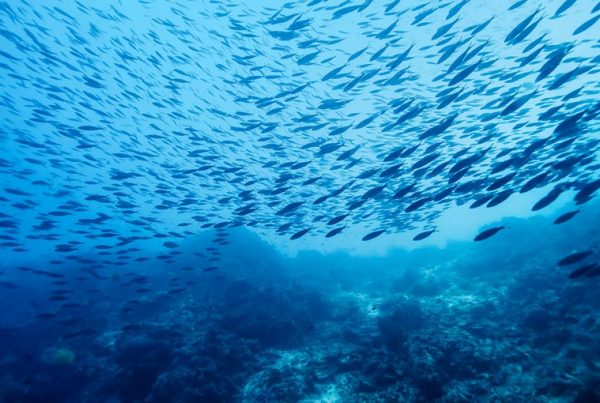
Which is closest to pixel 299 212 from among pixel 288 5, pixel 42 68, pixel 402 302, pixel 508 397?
pixel 402 302

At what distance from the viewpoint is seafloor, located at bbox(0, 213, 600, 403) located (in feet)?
24.0

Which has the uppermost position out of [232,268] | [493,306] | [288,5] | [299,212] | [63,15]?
[63,15]

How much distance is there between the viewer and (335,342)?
12820 millimetres

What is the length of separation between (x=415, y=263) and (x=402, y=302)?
796 inches

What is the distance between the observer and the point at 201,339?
11.2m

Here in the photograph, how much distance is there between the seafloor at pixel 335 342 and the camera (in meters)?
7.32

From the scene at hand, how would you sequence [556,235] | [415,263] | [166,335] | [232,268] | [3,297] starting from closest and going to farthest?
[166,335]
[556,235]
[232,268]
[3,297]
[415,263]

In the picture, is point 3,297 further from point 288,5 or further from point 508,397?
point 508,397

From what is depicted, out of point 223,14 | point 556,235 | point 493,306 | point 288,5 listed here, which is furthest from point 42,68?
point 556,235

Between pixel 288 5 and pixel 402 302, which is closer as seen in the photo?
pixel 288 5

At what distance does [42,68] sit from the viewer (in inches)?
675

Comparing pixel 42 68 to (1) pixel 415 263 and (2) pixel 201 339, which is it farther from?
(1) pixel 415 263

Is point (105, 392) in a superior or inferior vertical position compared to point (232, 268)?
inferior

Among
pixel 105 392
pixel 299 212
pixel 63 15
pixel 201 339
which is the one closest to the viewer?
pixel 105 392
